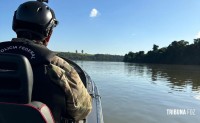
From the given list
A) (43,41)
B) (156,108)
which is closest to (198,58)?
(156,108)

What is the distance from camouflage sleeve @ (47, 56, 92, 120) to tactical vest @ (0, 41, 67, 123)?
0.04 meters

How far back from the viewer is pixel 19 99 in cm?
183

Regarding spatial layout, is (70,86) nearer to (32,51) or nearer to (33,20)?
(32,51)

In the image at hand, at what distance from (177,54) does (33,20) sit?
92221 millimetres

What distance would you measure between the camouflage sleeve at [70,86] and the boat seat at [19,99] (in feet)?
0.89

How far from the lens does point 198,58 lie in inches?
3263

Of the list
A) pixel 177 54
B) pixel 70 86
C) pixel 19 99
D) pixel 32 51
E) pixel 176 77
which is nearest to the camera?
pixel 19 99

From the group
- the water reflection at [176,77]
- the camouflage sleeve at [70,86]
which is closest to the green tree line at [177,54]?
the water reflection at [176,77]

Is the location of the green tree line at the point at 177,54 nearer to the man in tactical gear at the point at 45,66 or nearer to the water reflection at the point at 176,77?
the water reflection at the point at 176,77

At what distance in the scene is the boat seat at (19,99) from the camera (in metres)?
1.82

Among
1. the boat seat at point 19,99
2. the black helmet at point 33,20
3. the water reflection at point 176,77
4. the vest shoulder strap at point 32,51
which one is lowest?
the water reflection at point 176,77

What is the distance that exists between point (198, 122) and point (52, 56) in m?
7.26

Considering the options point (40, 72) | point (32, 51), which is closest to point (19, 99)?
point (40, 72)

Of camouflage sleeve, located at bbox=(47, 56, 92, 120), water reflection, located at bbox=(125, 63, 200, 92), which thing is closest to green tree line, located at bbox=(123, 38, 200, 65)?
water reflection, located at bbox=(125, 63, 200, 92)
